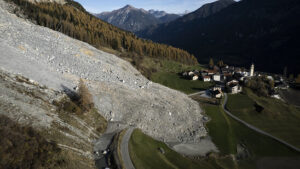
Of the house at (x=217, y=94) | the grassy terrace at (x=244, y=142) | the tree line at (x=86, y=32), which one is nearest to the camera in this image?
the grassy terrace at (x=244, y=142)

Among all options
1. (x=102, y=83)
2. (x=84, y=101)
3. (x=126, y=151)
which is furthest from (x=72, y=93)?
(x=126, y=151)

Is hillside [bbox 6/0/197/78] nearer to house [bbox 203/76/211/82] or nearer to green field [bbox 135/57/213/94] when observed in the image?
green field [bbox 135/57/213/94]

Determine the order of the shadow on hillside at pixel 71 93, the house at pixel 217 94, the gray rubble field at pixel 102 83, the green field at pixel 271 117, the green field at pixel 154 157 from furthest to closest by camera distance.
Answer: the house at pixel 217 94 → the green field at pixel 271 117 → the gray rubble field at pixel 102 83 → the shadow on hillside at pixel 71 93 → the green field at pixel 154 157

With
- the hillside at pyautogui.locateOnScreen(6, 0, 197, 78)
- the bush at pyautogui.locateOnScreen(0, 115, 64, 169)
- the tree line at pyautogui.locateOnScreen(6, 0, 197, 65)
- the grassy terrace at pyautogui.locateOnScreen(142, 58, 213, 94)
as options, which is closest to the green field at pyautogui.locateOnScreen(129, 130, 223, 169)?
the bush at pyautogui.locateOnScreen(0, 115, 64, 169)

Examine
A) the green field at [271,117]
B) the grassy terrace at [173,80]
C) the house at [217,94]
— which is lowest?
the green field at [271,117]

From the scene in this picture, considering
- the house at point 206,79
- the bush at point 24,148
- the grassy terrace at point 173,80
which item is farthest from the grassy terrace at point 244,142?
the house at point 206,79

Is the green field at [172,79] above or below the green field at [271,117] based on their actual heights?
above

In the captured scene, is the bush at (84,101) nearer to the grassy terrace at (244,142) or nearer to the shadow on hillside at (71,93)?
the shadow on hillside at (71,93)
